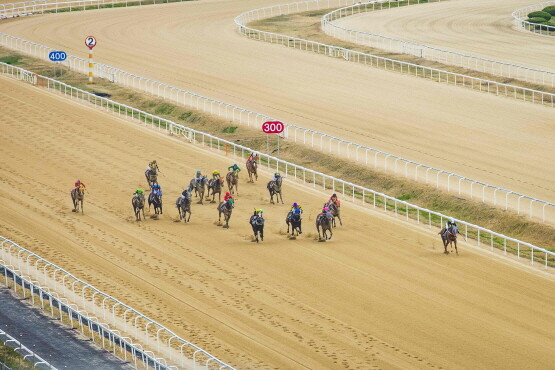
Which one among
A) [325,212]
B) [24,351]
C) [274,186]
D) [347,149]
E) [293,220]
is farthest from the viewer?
[347,149]

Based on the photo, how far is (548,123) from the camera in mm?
39844

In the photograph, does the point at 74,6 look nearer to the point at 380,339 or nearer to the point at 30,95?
the point at 30,95

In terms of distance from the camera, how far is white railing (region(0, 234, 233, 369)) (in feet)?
64.3

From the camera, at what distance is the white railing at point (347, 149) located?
30.1 m

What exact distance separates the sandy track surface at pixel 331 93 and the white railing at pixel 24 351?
50.1ft

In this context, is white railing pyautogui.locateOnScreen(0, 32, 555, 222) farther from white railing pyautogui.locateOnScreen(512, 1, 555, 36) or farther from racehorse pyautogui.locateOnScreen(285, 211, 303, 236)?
white railing pyautogui.locateOnScreen(512, 1, 555, 36)

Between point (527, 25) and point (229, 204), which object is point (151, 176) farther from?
point (527, 25)

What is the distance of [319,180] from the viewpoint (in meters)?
34.1

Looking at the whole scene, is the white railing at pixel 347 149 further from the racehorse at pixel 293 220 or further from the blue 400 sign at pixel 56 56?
the racehorse at pixel 293 220

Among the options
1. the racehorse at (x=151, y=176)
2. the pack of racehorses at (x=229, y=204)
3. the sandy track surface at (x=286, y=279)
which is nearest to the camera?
the sandy track surface at (x=286, y=279)

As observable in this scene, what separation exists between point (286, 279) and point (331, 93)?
21338 mm

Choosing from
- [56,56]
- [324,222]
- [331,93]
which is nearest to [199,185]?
[324,222]

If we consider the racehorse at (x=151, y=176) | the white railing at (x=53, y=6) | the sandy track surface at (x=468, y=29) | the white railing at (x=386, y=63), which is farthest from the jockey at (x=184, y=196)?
the white railing at (x=53, y=6)

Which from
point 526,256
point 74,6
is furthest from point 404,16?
point 526,256
